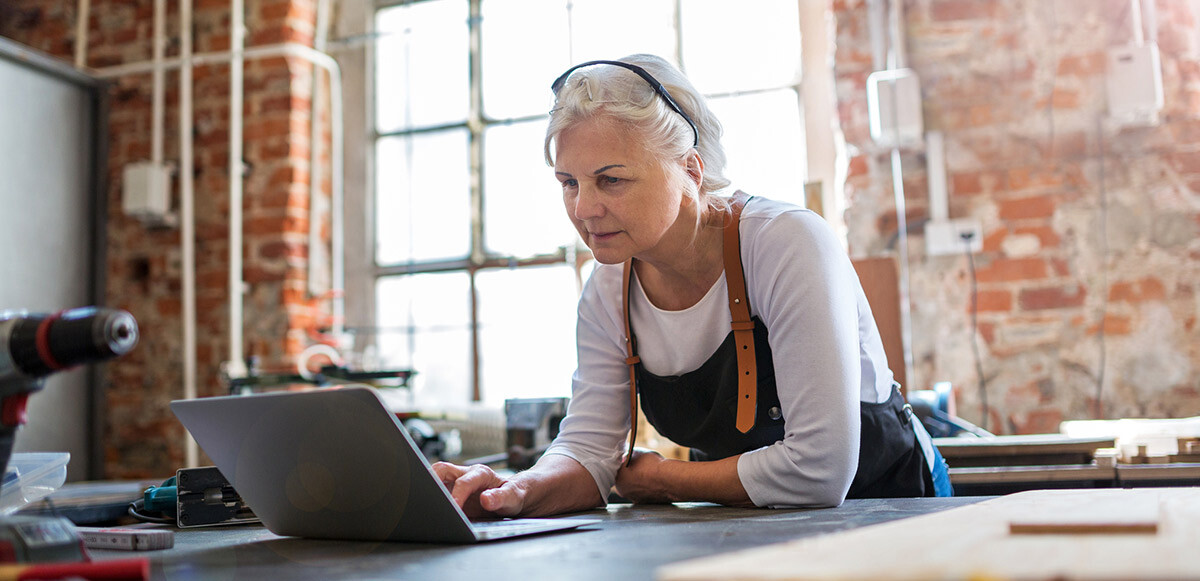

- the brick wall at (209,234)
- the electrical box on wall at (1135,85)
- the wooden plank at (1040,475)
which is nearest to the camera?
the wooden plank at (1040,475)

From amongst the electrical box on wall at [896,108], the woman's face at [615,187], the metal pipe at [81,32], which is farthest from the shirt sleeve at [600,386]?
the metal pipe at [81,32]

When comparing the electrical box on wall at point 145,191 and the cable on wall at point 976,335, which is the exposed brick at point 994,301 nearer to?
the cable on wall at point 976,335

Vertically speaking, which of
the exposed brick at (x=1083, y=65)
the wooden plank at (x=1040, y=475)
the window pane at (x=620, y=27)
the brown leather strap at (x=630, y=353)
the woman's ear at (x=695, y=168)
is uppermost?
the window pane at (x=620, y=27)

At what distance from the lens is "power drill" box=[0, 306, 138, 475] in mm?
680

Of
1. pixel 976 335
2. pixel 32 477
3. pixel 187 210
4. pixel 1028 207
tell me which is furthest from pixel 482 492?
pixel 187 210

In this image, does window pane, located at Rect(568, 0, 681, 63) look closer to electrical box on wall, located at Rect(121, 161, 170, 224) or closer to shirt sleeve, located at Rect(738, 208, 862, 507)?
electrical box on wall, located at Rect(121, 161, 170, 224)

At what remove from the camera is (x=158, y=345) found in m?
3.77

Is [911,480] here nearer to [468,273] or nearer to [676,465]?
[676,465]

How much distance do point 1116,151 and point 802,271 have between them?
77.5 inches

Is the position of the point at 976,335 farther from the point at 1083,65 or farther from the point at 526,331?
the point at 526,331

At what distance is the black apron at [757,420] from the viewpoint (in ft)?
4.77

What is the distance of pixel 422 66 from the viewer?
3902 mm

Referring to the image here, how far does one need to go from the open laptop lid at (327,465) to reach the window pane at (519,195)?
8.68ft

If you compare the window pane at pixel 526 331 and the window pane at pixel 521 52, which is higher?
the window pane at pixel 521 52
